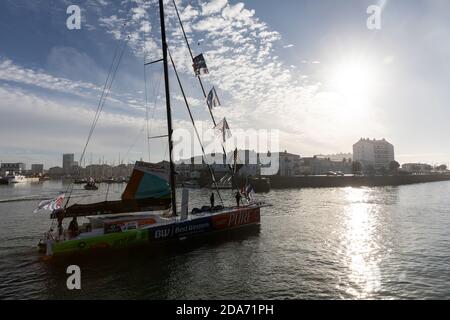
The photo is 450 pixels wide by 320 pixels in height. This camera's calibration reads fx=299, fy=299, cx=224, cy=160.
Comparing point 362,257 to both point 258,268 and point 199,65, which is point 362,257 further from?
point 199,65

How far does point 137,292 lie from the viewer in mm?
13172

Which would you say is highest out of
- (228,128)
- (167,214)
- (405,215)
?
(228,128)

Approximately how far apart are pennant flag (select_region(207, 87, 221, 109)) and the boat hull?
8903mm

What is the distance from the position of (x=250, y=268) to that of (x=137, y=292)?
246 inches

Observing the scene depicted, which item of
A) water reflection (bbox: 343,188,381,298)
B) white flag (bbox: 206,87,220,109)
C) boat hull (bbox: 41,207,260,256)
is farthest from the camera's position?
white flag (bbox: 206,87,220,109)

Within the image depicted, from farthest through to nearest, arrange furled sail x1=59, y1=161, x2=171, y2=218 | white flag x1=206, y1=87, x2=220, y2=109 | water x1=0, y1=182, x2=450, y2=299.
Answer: white flag x1=206, y1=87, x2=220, y2=109
furled sail x1=59, y1=161, x2=171, y2=218
water x1=0, y1=182, x2=450, y2=299

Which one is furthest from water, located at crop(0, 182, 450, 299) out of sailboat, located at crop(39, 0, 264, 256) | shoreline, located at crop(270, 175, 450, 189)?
shoreline, located at crop(270, 175, 450, 189)

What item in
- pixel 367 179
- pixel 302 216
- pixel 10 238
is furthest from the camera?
pixel 367 179

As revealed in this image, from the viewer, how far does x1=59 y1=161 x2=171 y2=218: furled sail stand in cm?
2005

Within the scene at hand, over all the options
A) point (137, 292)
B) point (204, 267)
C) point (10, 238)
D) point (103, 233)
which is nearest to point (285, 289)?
point (204, 267)

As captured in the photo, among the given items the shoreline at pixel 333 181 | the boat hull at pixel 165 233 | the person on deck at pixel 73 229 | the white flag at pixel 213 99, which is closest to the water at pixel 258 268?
the boat hull at pixel 165 233

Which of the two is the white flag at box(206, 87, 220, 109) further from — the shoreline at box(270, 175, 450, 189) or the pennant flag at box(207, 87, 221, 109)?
the shoreline at box(270, 175, 450, 189)

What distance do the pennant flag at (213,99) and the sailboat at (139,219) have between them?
4023mm
